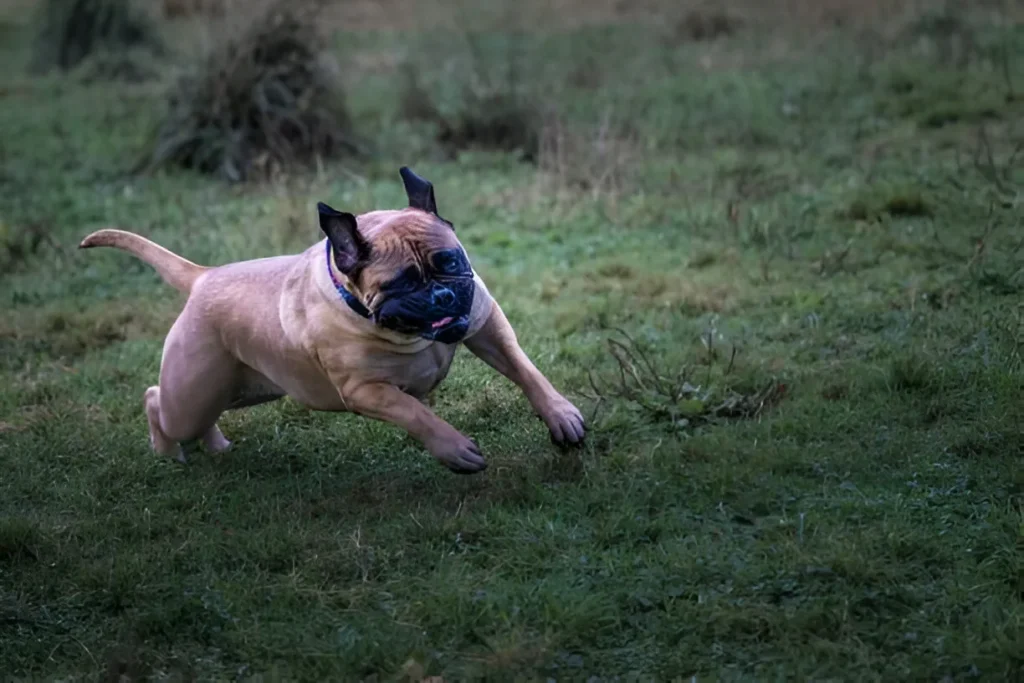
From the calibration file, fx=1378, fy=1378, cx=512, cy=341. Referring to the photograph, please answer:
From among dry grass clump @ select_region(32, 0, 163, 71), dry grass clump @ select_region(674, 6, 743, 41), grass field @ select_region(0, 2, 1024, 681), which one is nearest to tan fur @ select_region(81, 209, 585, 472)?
grass field @ select_region(0, 2, 1024, 681)

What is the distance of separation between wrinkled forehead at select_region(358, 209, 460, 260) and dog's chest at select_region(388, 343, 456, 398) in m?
0.53

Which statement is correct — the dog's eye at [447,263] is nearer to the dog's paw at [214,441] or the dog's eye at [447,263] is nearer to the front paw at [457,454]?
the front paw at [457,454]

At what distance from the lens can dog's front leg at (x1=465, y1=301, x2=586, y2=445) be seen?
19.0ft

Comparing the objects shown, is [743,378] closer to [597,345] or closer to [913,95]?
[597,345]

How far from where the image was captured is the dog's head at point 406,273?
209 inches

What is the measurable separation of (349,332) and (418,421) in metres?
0.47

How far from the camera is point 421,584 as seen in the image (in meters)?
5.19

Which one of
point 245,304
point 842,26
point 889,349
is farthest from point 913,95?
point 245,304

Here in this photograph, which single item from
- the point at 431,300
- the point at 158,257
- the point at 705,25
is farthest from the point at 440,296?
the point at 705,25

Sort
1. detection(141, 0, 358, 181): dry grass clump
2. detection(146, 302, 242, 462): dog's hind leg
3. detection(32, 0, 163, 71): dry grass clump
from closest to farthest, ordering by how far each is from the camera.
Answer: detection(146, 302, 242, 462): dog's hind leg
detection(141, 0, 358, 181): dry grass clump
detection(32, 0, 163, 71): dry grass clump

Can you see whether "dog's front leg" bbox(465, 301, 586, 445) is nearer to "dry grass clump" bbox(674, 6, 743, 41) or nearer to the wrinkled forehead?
the wrinkled forehead

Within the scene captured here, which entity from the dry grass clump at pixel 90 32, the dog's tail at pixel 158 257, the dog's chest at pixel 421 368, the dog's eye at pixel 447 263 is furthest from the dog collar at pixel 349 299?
the dry grass clump at pixel 90 32

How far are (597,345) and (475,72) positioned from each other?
22.9 feet

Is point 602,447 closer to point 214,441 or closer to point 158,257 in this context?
point 214,441
